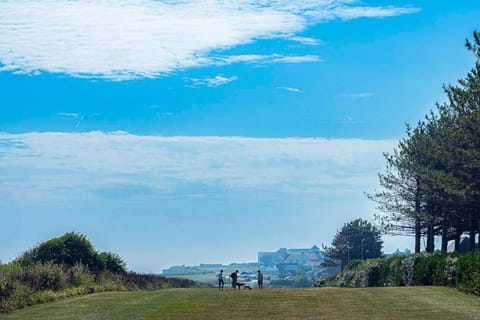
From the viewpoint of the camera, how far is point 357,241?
127 metres

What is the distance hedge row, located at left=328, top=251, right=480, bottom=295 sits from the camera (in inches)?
1555

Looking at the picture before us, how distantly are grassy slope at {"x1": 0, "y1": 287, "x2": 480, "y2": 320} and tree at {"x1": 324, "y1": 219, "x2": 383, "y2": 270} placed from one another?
82.7 metres

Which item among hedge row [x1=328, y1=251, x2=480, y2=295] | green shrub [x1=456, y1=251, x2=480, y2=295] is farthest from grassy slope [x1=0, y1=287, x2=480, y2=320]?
hedge row [x1=328, y1=251, x2=480, y2=295]

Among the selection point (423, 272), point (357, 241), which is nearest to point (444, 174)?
point (423, 272)

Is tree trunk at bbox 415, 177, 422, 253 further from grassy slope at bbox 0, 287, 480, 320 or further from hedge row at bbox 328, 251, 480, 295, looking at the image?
grassy slope at bbox 0, 287, 480, 320

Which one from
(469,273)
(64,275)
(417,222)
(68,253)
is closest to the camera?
(469,273)

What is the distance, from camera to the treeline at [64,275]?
1465 inches

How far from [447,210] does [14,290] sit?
36607mm

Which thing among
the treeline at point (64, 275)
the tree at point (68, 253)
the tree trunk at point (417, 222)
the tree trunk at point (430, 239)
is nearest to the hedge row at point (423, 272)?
the tree trunk at point (417, 222)

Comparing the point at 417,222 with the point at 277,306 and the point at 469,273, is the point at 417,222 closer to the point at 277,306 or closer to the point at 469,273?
the point at 469,273

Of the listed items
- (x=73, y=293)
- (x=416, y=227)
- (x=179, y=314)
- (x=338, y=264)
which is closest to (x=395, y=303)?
(x=179, y=314)

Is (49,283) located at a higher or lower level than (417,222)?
lower

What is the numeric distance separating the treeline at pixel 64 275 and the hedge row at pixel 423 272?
15.5m

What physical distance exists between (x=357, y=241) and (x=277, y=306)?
303ft
